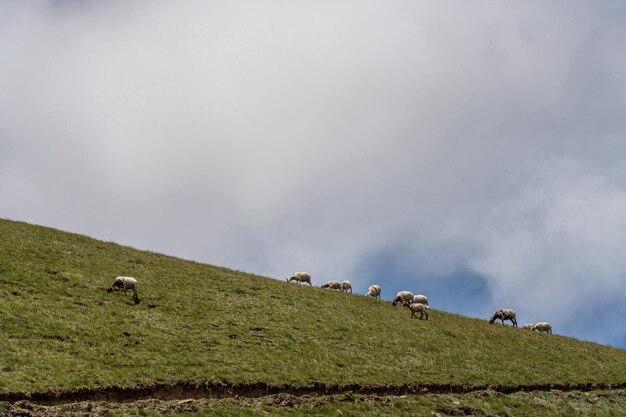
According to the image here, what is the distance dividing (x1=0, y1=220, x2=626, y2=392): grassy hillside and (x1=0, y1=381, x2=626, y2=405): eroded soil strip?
Answer: 49cm

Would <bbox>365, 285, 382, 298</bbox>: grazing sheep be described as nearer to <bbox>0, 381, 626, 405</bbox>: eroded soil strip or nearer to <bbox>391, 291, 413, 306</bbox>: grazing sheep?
<bbox>391, 291, 413, 306</bbox>: grazing sheep

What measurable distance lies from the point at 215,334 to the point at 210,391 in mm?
8879

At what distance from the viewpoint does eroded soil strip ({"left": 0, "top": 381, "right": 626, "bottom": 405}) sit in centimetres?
2530

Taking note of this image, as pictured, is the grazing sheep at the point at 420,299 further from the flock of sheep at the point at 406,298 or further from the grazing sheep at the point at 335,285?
the grazing sheep at the point at 335,285

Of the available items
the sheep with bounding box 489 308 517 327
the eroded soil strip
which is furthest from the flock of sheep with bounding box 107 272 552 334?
the eroded soil strip

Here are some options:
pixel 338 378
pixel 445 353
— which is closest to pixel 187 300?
pixel 338 378

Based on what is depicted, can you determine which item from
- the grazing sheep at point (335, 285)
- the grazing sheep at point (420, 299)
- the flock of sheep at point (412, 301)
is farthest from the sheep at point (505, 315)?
the grazing sheep at point (335, 285)

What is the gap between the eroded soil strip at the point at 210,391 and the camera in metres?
25.3

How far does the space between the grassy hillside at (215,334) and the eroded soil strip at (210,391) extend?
49cm

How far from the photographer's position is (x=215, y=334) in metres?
38.4

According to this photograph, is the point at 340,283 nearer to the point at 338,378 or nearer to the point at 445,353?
the point at 445,353

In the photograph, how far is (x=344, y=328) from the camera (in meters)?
46.4

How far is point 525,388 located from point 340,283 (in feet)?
87.2

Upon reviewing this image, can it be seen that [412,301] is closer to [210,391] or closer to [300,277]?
[300,277]
